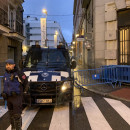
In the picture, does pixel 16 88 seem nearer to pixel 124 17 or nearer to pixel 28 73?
pixel 28 73

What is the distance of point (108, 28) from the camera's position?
460 inches

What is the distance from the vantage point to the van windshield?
620 centimetres

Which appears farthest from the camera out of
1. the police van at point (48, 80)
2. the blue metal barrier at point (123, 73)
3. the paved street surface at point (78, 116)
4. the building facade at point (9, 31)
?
the building facade at point (9, 31)

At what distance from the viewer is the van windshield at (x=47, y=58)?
620cm

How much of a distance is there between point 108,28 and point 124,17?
52.8 inches

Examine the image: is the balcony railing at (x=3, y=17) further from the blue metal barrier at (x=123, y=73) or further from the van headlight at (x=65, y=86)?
the van headlight at (x=65, y=86)

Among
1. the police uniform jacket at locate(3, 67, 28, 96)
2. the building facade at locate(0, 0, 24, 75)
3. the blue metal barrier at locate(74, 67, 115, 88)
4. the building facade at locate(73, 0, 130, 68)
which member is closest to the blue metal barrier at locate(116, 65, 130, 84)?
the blue metal barrier at locate(74, 67, 115, 88)

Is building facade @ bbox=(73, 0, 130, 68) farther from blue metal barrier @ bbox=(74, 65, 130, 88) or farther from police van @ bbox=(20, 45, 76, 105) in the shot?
police van @ bbox=(20, 45, 76, 105)

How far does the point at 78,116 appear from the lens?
4.98 meters

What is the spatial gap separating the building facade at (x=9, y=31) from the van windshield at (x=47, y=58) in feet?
22.5

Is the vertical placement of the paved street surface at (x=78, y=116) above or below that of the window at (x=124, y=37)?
below

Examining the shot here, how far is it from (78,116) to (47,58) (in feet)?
8.86

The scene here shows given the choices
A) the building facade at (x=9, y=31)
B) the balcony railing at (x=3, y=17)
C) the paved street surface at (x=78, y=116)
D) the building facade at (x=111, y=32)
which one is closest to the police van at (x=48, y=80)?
the paved street surface at (x=78, y=116)

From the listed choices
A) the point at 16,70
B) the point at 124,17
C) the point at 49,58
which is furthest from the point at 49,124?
the point at 124,17
